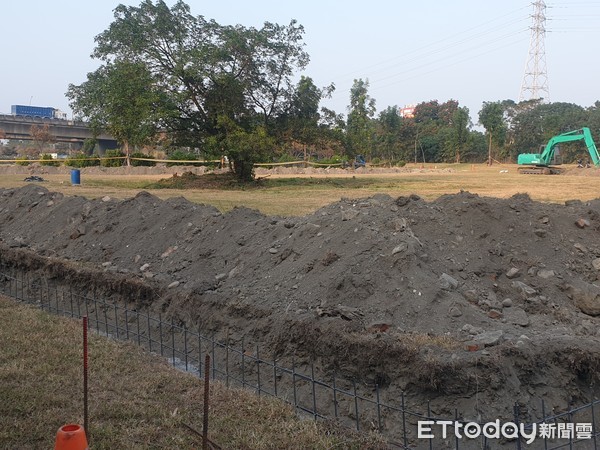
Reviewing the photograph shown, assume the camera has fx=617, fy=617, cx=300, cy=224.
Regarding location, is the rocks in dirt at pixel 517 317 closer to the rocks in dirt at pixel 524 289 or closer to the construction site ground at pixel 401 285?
the construction site ground at pixel 401 285

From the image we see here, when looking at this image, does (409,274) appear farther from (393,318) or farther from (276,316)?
(276,316)

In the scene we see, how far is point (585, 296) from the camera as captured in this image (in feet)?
20.0

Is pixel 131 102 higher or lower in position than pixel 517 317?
higher

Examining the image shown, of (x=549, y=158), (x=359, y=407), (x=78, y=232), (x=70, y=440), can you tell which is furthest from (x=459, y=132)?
(x=70, y=440)

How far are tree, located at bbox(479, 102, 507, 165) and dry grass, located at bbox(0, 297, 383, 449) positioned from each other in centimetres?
5131

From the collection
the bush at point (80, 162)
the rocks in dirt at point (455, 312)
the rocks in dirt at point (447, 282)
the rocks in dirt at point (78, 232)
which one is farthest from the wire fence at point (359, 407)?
the bush at point (80, 162)

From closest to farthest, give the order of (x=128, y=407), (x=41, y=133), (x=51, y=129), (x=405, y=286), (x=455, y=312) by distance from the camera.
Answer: (x=128, y=407), (x=455, y=312), (x=405, y=286), (x=41, y=133), (x=51, y=129)

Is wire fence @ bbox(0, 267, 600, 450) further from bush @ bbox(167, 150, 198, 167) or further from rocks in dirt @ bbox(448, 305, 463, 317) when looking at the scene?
bush @ bbox(167, 150, 198, 167)

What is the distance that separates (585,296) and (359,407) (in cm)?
283

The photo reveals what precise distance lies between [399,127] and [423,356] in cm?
5792

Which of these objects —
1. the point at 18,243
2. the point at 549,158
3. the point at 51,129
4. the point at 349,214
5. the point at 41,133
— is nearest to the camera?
the point at 349,214

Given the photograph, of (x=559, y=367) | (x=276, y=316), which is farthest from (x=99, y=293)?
(x=559, y=367)
